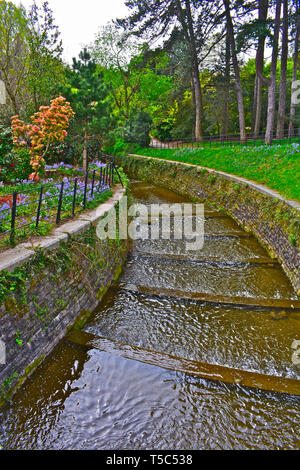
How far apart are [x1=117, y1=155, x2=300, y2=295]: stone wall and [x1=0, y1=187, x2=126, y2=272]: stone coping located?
409 centimetres

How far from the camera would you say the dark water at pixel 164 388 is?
2.97 metres

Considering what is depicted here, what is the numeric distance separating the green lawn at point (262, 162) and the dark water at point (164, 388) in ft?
12.4

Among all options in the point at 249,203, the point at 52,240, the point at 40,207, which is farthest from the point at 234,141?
the point at 52,240

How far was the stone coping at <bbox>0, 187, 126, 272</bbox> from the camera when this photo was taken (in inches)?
137

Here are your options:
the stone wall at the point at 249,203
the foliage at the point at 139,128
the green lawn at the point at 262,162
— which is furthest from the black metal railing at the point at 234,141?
the stone wall at the point at 249,203

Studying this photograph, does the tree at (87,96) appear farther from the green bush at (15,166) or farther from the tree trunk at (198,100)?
the tree trunk at (198,100)

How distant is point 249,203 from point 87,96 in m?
5.98

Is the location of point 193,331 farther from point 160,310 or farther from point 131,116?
point 131,116

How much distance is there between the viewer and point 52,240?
4.24 m

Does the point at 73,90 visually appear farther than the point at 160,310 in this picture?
Yes

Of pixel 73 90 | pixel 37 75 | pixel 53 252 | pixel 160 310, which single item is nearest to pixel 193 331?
pixel 160 310

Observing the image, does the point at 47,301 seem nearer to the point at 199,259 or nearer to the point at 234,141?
the point at 199,259
